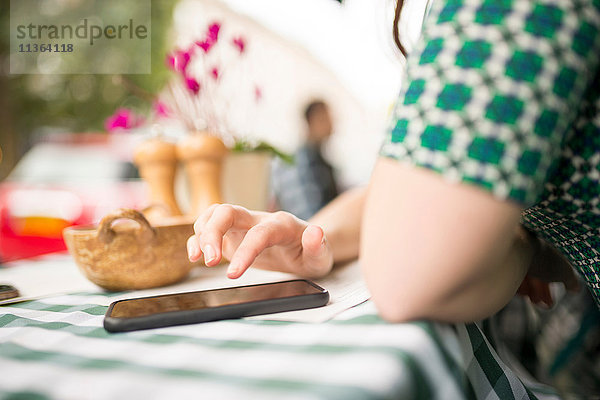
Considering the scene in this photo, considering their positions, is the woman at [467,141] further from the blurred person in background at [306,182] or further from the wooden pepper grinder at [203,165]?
the blurred person in background at [306,182]

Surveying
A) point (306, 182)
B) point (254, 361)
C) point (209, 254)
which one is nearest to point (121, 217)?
point (209, 254)

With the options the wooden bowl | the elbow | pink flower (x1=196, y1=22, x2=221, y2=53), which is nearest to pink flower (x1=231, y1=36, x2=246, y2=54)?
pink flower (x1=196, y1=22, x2=221, y2=53)

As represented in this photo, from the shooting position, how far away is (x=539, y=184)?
32cm

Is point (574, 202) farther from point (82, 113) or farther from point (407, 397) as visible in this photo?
point (82, 113)

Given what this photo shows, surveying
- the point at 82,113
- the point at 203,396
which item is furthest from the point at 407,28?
the point at 82,113

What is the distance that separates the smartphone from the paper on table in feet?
0.03

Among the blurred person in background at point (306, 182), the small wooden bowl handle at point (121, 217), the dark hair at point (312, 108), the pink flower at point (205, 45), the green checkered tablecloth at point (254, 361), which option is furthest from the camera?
the dark hair at point (312, 108)

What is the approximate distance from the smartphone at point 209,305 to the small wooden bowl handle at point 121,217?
12cm

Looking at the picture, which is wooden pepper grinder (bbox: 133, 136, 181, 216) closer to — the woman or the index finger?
the index finger

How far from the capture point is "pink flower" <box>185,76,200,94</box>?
83 cm

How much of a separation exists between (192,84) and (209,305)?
1.77ft

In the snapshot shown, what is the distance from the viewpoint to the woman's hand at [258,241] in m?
0.43

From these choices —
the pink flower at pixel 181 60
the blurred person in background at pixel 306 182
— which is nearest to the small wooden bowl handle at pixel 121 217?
the pink flower at pixel 181 60

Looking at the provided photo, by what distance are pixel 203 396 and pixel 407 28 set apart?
65 cm
